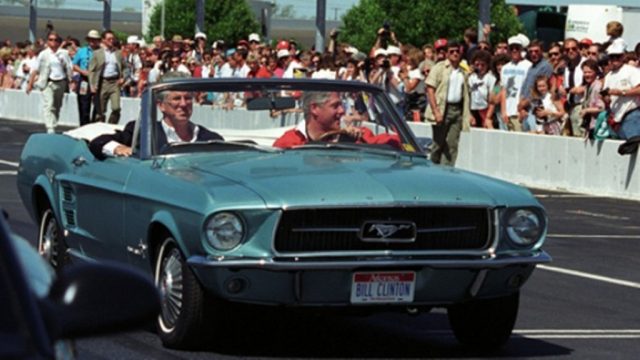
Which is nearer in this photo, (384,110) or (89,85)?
(384,110)

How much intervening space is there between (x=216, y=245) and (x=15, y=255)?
571 cm

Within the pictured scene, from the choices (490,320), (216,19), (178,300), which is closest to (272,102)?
(178,300)

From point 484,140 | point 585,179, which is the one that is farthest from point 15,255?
point 484,140

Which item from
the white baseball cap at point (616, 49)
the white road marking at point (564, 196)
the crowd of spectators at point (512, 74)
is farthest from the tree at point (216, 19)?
the white road marking at point (564, 196)

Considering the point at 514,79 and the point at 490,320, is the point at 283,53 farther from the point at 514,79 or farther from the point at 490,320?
the point at 490,320

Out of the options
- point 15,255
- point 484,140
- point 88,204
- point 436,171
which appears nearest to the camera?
point 15,255

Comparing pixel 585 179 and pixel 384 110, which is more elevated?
pixel 384 110

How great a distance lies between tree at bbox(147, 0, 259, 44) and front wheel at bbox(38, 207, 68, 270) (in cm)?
8566

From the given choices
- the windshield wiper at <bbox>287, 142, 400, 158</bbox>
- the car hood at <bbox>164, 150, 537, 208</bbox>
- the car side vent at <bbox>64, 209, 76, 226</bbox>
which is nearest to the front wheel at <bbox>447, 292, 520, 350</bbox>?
the car hood at <bbox>164, 150, 537, 208</bbox>

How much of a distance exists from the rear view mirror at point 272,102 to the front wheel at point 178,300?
154cm

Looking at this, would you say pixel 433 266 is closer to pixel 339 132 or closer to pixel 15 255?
pixel 339 132

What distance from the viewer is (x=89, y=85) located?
3453cm

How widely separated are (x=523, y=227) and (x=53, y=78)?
25752mm

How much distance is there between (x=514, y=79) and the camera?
1055 inches
